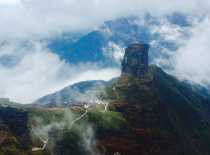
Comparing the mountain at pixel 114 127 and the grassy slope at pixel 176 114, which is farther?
the grassy slope at pixel 176 114

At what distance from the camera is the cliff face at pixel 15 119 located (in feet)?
311

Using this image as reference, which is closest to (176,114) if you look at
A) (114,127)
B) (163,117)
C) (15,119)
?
(163,117)

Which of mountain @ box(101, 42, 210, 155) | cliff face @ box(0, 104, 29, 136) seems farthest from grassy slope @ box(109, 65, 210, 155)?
cliff face @ box(0, 104, 29, 136)

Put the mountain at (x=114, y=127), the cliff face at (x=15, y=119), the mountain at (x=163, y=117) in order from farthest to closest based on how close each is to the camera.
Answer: the mountain at (x=163, y=117), the cliff face at (x=15, y=119), the mountain at (x=114, y=127)

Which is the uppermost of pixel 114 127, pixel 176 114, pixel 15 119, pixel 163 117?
pixel 15 119

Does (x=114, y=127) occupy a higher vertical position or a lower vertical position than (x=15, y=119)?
lower

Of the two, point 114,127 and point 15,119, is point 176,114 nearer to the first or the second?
point 114,127

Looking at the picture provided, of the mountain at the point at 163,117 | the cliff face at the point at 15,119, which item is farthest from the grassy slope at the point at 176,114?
the cliff face at the point at 15,119

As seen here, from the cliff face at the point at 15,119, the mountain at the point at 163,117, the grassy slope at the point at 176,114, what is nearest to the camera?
the cliff face at the point at 15,119

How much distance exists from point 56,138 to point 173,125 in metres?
126

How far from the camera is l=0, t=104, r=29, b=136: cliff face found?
311ft

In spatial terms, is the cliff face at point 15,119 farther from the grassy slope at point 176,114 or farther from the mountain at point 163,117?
the grassy slope at point 176,114

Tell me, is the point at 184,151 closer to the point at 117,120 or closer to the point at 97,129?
the point at 117,120

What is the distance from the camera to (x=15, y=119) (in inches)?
3900
